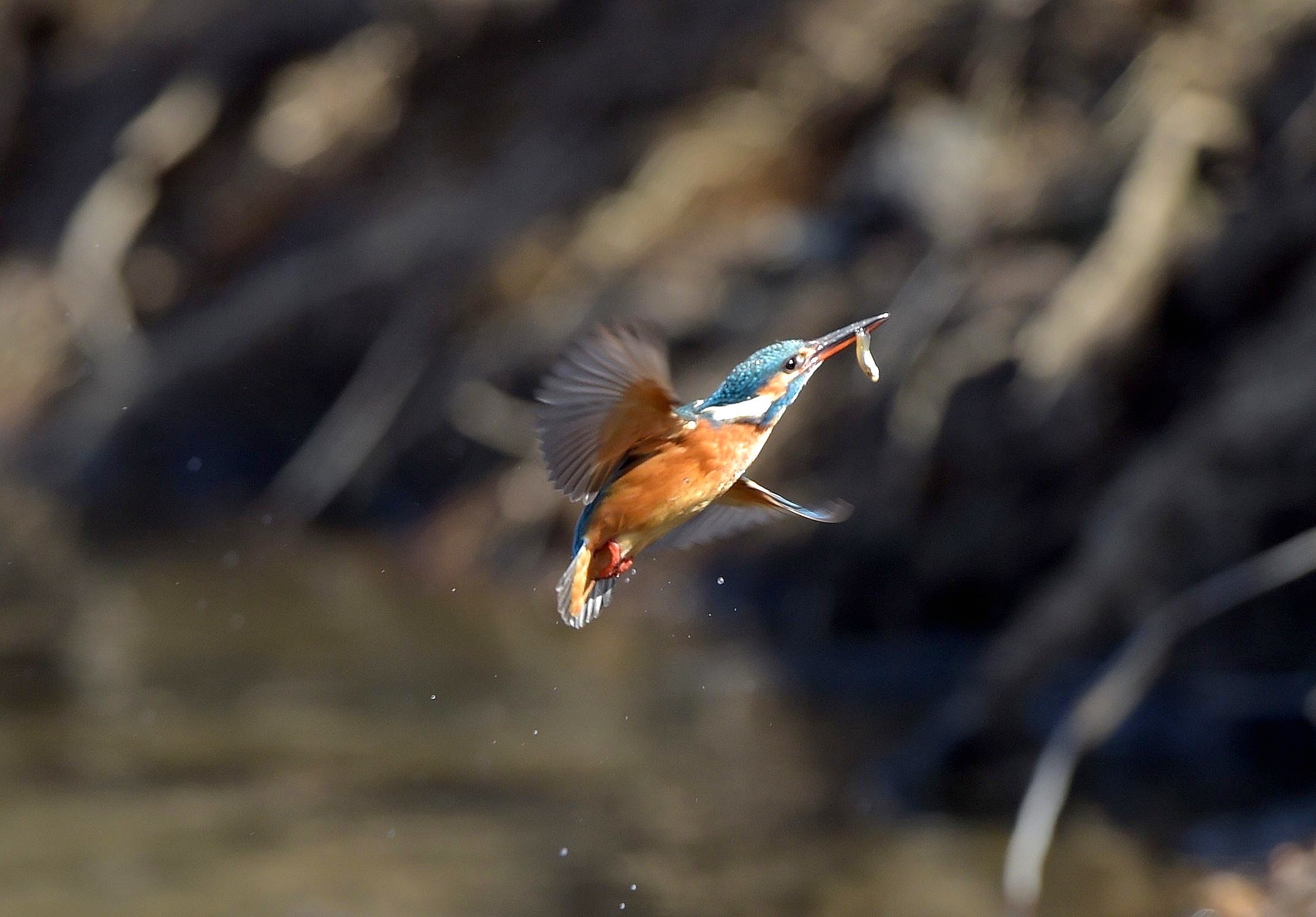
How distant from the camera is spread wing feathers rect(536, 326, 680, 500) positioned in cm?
176

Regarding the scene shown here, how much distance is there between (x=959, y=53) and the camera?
6.38 metres

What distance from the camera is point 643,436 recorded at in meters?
1.91

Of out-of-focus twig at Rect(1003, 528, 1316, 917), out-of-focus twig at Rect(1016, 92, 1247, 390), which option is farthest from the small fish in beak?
out-of-focus twig at Rect(1016, 92, 1247, 390)

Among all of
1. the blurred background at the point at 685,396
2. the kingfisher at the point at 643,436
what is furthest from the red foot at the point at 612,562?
the blurred background at the point at 685,396

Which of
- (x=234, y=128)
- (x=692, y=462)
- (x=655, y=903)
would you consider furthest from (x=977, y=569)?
(x=234, y=128)

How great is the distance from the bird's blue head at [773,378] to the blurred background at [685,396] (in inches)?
90.1

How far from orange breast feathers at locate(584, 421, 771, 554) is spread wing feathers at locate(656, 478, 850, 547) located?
0.29 ft

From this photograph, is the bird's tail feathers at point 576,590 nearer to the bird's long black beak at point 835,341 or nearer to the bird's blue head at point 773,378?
the bird's blue head at point 773,378

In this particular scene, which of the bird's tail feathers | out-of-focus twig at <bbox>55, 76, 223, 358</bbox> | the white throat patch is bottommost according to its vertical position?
the bird's tail feathers

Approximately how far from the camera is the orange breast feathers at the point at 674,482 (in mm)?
1837

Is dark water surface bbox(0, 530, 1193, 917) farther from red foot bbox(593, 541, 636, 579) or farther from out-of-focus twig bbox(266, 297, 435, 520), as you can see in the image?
red foot bbox(593, 541, 636, 579)

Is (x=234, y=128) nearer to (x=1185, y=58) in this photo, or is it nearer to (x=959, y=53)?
(x=959, y=53)

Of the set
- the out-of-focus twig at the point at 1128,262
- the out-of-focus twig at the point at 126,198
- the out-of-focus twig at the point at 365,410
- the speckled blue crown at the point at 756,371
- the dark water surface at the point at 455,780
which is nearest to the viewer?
the speckled blue crown at the point at 756,371

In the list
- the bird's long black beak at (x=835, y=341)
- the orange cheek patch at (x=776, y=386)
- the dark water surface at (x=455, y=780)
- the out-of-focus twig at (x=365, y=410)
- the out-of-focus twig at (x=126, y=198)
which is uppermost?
the out-of-focus twig at (x=126, y=198)
